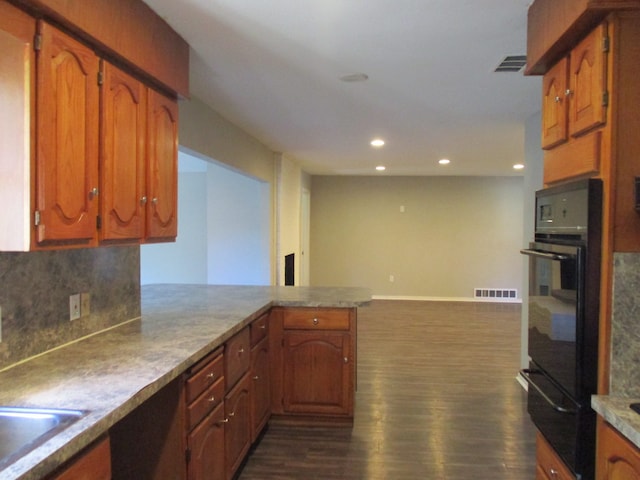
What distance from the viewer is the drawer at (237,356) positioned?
2324 millimetres

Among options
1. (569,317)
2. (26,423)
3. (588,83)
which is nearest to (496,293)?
(569,317)

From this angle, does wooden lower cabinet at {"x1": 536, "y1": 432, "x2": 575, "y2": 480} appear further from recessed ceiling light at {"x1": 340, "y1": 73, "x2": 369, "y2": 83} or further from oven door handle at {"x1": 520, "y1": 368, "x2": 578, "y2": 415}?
recessed ceiling light at {"x1": 340, "y1": 73, "x2": 369, "y2": 83}

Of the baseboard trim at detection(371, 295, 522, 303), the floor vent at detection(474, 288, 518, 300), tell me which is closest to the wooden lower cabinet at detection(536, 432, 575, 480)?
the baseboard trim at detection(371, 295, 522, 303)

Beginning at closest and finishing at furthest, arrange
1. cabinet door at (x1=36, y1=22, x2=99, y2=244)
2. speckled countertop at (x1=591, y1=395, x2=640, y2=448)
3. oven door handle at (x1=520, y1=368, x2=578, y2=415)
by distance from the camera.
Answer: speckled countertop at (x1=591, y1=395, x2=640, y2=448) < cabinet door at (x1=36, y1=22, x2=99, y2=244) < oven door handle at (x1=520, y1=368, x2=578, y2=415)

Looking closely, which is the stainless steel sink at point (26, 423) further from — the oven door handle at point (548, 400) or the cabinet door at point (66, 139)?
the oven door handle at point (548, 400)

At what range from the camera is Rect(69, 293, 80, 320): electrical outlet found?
2051 mm

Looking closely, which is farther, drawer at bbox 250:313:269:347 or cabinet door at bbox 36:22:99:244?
drawer at bbox 250:313:269:347

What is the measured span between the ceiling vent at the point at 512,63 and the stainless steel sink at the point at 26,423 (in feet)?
8.60

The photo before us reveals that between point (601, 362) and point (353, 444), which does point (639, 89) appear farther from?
point (353, 444)

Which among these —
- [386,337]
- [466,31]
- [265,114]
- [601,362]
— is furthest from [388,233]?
[601,362]

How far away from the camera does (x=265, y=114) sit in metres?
3.93

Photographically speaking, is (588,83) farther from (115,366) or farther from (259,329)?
(259,329)

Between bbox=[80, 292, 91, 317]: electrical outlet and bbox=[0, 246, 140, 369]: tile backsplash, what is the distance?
2cm

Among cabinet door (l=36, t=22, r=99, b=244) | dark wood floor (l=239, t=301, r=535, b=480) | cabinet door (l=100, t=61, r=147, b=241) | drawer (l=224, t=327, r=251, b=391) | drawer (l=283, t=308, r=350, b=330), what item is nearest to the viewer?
cabinet door (l=36, t=22, r=99, b=244)
